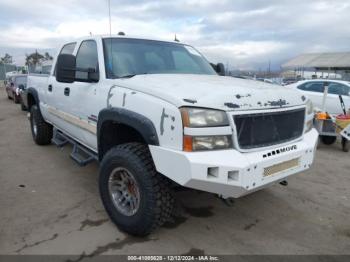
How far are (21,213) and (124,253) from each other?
4.88 ft

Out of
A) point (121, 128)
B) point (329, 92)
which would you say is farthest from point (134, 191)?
point (329, 92)

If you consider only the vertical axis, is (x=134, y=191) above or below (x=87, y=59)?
below

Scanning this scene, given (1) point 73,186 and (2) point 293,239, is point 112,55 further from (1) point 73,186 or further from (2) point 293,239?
(2) point 293,239

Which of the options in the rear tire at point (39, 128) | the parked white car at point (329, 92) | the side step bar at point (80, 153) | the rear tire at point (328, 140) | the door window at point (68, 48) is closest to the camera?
the side step bar at point (80, 153)

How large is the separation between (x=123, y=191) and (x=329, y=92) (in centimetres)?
882

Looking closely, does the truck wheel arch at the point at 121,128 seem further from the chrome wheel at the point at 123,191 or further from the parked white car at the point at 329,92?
the parked white car at the point at 329,92

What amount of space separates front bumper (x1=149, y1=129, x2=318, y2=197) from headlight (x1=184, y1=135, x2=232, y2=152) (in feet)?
0.15

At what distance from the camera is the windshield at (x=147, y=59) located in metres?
3.88

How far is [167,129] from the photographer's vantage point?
2812mm

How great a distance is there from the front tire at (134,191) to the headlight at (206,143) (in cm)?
52

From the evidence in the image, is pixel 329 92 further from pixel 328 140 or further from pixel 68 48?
pixel 68 48

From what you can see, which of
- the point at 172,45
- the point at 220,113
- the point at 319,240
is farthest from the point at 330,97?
the point at 220,113

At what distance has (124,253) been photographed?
3076 mm

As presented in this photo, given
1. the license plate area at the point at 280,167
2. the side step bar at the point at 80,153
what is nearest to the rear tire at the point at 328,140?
the license plate area at the point at 280,167
